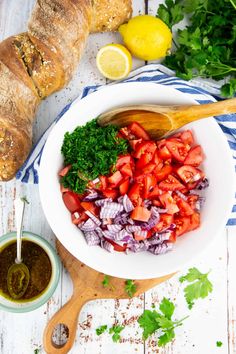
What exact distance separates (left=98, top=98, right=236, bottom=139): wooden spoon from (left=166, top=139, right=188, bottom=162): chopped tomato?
0.16ft

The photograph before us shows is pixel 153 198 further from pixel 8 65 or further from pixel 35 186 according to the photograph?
pixel 8 65

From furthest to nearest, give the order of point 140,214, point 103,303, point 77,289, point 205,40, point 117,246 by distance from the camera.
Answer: point 103,303
point 77,289
point 205,40
point 117,246
point 140,214

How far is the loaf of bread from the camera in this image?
8.21ft

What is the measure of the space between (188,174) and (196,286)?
556mm

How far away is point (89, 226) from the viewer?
97.0 inches

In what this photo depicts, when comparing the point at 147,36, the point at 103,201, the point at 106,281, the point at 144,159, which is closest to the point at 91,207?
the point at 103,201

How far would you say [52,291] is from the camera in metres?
2.62

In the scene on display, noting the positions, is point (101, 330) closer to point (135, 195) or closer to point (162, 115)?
point (135, 195)

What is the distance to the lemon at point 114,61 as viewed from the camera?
267 cm

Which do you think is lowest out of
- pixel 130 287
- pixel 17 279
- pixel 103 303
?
pixel 103 303

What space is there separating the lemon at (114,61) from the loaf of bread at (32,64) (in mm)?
127

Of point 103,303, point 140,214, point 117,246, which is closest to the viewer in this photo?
point 140,214

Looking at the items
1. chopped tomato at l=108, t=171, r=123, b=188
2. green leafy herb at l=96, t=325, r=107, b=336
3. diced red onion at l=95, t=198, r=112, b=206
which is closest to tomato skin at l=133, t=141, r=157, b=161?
chopped tomato at l=108, t=171, r=123, b=188

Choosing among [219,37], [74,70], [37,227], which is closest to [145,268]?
[37,227]
